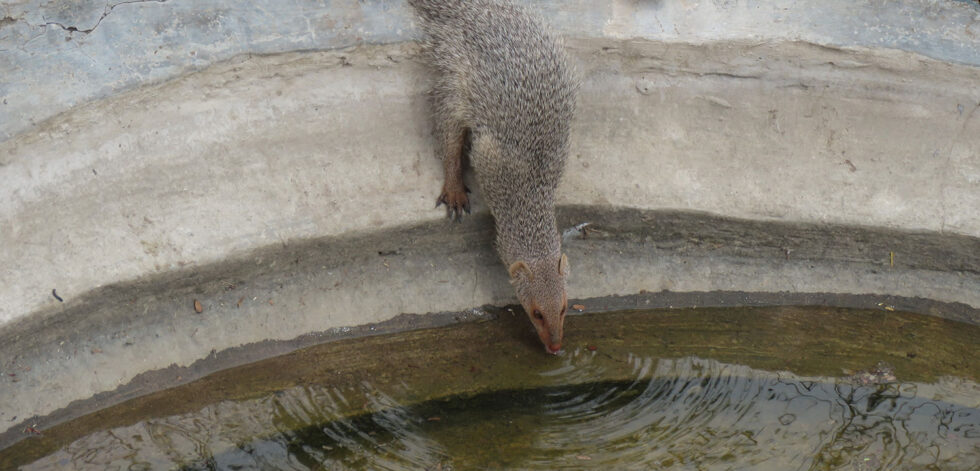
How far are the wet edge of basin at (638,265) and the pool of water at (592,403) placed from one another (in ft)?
0.37

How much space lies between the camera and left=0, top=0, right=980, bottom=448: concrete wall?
14.1 ft

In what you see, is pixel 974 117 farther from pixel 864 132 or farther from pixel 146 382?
pixel 146 382

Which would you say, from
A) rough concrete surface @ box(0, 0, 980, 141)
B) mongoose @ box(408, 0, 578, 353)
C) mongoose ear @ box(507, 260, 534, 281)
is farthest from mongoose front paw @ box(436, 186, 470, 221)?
rough concrete surface @ box(0, 0, 980, 141)

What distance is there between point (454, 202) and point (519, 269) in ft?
2.18

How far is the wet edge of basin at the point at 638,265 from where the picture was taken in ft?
15.4

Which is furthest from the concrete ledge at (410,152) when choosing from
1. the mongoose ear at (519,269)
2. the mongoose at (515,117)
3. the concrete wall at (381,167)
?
the mongoose ear at (519,269)

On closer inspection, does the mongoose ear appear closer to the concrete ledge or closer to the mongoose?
the mongoose

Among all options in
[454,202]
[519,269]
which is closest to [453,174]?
[454,202]

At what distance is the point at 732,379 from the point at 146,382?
298 cm

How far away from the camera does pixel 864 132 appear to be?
4973 mm

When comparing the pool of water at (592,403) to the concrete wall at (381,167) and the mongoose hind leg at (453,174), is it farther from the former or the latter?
the mongoose hind leg at (453,174)

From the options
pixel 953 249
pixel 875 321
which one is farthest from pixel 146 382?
pixel 953 249

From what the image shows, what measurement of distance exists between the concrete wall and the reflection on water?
502mm

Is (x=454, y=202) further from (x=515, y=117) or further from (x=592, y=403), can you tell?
(x=592, y=403)
